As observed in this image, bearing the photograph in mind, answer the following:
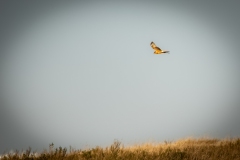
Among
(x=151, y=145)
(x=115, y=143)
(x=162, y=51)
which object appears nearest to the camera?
(x=115, y=143)

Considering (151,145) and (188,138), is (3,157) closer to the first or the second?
(151,145)

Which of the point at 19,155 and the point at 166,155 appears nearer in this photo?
the point at 19,155

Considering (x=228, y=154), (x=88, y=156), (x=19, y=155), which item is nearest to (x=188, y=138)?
(x=228, y=154)

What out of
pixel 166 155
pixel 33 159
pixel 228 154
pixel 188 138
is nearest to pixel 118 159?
pixel 166 155

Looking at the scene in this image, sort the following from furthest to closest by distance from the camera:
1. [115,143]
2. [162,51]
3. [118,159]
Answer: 1. [162,51]
2. [115,143]
3. [118,159]

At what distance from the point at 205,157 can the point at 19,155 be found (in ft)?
17.5

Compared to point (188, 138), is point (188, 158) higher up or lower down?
lower down

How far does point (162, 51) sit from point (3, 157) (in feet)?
20.6

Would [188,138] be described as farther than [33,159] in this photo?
Yes

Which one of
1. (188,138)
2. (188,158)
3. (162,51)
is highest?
(162,51)

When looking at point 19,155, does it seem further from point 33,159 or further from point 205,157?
point 205,157

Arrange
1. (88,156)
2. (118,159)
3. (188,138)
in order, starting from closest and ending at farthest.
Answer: (118,159) < (88,156) < (188,138)

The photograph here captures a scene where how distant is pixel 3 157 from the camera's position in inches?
342

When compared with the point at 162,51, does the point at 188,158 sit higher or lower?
lower
